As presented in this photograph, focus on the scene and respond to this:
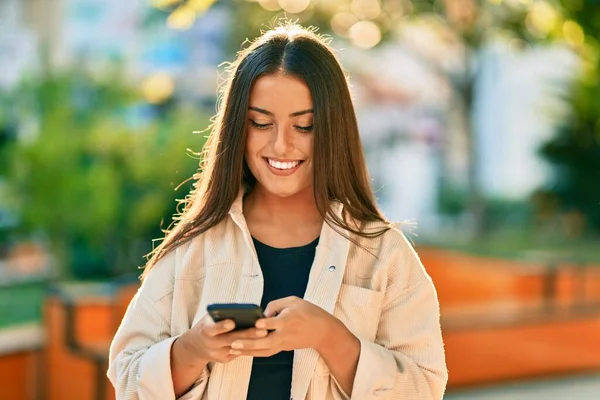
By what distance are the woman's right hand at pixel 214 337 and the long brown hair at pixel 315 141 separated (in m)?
0.33

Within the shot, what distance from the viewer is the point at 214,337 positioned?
1.97 meters

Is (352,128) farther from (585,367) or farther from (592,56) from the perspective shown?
(585,367)

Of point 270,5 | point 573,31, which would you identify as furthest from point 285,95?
point 270,5

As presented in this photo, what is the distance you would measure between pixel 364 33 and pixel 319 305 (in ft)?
33.1

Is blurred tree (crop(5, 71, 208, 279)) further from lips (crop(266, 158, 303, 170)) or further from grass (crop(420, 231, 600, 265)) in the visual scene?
lips (crop(266, 158, 303, 170))

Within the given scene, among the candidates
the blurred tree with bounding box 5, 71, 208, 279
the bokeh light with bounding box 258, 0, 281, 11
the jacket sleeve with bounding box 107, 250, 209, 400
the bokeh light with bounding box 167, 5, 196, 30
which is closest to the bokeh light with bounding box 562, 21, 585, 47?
the bokeh light with bounding box 167, 5, 196, 30

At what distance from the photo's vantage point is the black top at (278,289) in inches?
87.4

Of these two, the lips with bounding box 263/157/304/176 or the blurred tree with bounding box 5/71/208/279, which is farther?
the blurred tree with bounding box 5/71/208/279

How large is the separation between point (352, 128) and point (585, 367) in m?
6.75

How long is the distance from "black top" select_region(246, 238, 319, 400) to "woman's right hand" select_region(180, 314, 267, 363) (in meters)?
0.20

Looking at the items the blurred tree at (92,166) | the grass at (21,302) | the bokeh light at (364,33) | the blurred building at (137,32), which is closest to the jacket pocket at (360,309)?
the grass at (21,302)

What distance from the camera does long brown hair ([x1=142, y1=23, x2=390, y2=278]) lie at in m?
2.24

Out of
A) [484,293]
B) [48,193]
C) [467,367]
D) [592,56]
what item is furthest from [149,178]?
[592,56]

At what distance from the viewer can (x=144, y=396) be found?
7.19ft
